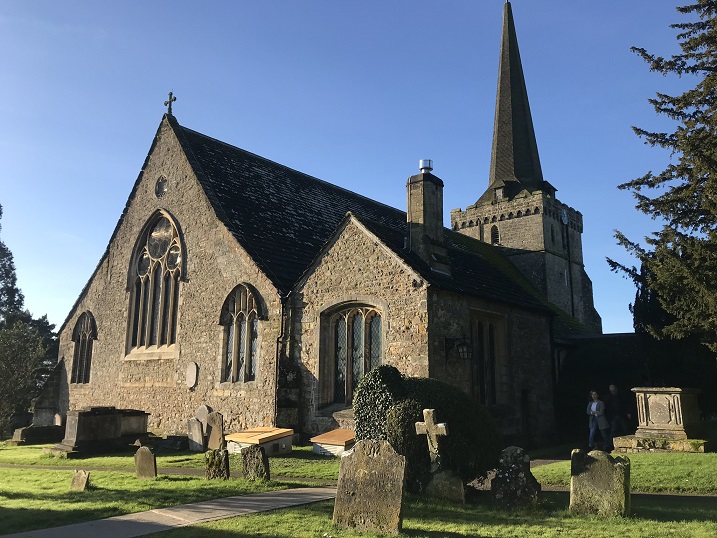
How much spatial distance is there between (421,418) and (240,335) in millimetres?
9240

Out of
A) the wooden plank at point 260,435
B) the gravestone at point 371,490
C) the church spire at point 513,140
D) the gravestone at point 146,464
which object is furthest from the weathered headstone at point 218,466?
the church spire at point 513,140

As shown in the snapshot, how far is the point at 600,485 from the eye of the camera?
24.8 ft

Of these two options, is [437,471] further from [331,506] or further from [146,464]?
[146,464]

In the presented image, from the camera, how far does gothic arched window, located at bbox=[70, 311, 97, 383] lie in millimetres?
23156

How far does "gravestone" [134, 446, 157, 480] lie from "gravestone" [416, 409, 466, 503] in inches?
201

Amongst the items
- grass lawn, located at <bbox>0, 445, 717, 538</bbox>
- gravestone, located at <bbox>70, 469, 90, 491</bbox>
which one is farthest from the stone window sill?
gravestone, located at <bbox>70, 469, 90, 491</bbox>

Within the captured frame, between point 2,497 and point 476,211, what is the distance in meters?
35.0

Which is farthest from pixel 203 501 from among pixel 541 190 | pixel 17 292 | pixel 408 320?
pixel 17 292

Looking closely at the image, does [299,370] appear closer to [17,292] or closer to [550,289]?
[550,289]

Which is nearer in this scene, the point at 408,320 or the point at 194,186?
the point at 408,320

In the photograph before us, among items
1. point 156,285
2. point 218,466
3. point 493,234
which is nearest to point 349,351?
point 218,466

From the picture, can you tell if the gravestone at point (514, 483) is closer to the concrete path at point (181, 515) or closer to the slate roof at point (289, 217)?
the concrete path at point (181, 515)

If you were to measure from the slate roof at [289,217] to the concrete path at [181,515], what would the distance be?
20.4 ft

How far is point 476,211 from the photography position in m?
40.6
